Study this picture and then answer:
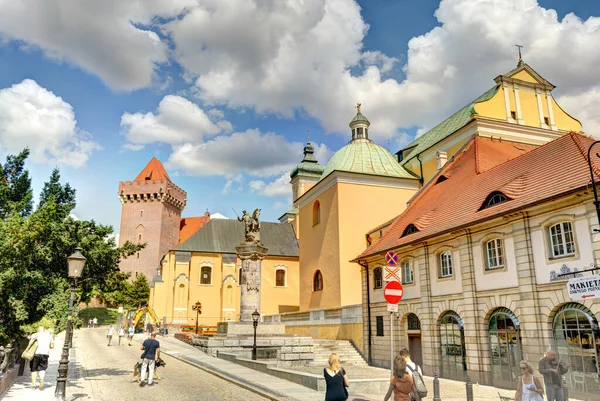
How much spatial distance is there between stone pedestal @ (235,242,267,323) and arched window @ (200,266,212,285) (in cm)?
2942

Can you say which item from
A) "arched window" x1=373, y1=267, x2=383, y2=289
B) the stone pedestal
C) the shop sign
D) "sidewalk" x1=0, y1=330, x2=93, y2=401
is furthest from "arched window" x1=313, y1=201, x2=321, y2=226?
the shop sign

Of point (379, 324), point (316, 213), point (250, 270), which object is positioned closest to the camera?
point (379, 324)

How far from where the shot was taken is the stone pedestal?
28.7 m

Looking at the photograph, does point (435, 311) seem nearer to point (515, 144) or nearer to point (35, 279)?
point (515, 144)

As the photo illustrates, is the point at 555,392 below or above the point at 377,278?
below

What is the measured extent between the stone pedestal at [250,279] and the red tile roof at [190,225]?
5684cm

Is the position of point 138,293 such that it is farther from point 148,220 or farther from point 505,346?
point 505,346

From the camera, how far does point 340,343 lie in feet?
89.1

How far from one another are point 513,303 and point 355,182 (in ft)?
64.9

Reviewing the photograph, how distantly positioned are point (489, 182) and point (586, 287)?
12.9 meters

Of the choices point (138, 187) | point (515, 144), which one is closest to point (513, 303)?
point (515, 144)

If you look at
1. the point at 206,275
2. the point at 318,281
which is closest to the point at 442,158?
the point at 318,281

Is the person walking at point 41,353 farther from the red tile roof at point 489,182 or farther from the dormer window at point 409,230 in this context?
the dormer window at point 409,230

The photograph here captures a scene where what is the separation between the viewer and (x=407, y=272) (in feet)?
76.6
